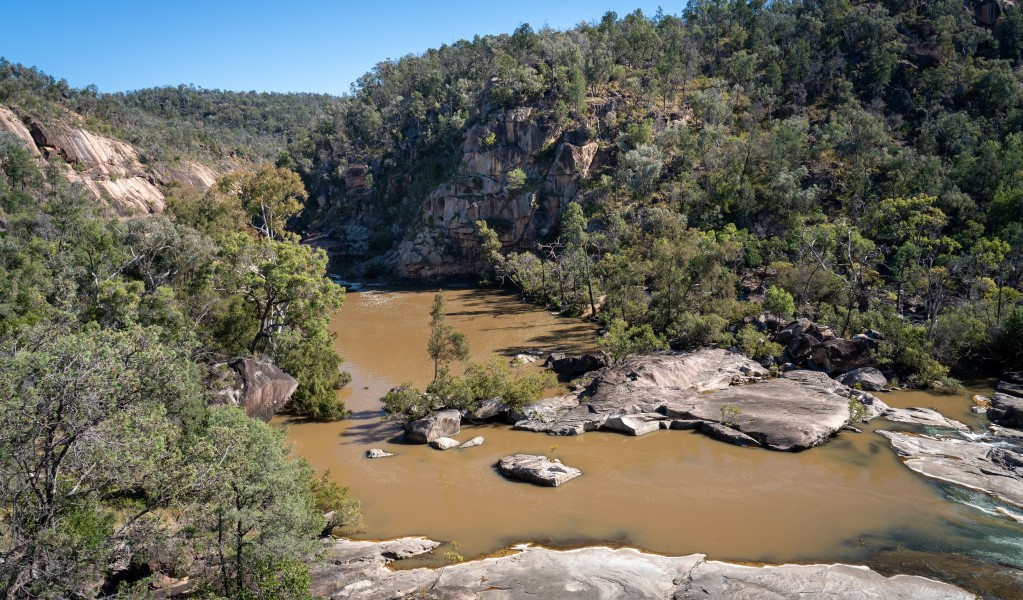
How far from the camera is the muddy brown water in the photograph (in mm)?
17578

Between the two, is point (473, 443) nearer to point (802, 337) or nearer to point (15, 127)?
point (802, 337)

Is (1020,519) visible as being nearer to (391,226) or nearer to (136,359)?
(136,359)

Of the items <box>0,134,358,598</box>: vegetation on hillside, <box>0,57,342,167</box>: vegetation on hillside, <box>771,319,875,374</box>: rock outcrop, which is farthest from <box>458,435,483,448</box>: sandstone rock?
<box>0,57,342,167</box>: vegetation on hillside

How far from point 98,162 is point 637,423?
239 feet

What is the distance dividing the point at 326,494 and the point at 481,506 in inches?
197

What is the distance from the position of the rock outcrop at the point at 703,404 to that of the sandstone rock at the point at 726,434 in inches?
1.6

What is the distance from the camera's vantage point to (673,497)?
2048cm

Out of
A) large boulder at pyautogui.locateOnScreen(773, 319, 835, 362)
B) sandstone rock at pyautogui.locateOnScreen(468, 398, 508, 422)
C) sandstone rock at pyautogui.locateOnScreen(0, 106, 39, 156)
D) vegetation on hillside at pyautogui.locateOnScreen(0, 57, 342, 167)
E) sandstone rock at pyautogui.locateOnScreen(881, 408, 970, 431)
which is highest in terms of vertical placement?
vegetation on hillside at pyautogui.locateOnScreen(0, 57, 342, 167)

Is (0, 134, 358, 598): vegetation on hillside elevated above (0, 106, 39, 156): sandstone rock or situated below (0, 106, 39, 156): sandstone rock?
below

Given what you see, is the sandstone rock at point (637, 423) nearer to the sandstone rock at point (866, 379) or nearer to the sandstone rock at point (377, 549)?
the sandstone rock at point (377, 549)

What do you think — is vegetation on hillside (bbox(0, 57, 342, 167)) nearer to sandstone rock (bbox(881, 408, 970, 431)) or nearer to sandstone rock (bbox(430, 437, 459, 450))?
sandstone rock (bbox(430, 437, 459, 450))

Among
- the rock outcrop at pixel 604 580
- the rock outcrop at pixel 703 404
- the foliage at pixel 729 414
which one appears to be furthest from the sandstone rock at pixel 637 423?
the rock outcrop at pixel 604 580

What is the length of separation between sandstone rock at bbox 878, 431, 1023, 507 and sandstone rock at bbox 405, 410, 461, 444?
17.7m

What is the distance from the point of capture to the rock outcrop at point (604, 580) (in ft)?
47.9
